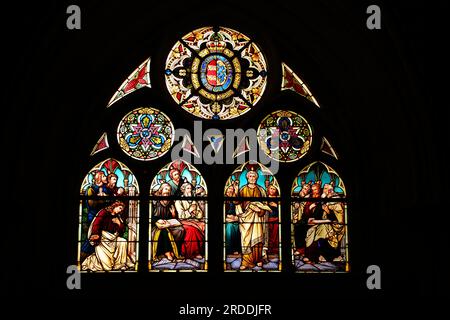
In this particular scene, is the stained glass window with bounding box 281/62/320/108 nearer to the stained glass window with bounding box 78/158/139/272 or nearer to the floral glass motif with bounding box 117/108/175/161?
the floral glass motif with bounding box 117/108/175/161

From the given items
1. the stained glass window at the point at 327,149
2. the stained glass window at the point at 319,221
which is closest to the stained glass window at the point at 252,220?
the stained glass window at the point at 319,221

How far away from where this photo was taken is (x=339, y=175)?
39.8ft

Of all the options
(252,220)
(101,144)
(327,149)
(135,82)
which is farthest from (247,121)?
(101,144)

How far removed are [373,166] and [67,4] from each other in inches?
170

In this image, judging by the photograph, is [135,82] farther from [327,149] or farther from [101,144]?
[327,149]

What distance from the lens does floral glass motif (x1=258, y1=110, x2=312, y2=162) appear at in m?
12.2

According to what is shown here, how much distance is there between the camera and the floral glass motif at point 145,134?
12.0 meters

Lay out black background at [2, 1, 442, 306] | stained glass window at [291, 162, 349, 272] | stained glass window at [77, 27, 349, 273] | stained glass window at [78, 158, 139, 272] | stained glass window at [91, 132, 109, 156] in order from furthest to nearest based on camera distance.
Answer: stained glass window at [91, 132, 109, 156], stained glass window at [291, 162, 349, 272], stained glass window at [77, 27, 349, 273], stained glass window at [78, 158, 139, 272], black background at [2, 1, 442, 306]

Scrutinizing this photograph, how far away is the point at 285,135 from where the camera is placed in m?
12.2

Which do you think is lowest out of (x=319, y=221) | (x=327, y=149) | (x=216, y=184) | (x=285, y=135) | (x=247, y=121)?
(x=319, y=221)

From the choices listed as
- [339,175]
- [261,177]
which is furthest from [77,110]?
[339,175]

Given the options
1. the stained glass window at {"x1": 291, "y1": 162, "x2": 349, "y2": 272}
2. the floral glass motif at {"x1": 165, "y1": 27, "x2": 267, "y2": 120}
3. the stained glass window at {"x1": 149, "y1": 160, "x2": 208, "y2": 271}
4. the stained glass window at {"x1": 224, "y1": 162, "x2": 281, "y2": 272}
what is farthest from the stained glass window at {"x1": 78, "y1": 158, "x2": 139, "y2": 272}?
the stained glass window at {"x1": 291, "y1": 162, "x2": 349, "y2": 272}

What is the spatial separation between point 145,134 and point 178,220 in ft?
4.02

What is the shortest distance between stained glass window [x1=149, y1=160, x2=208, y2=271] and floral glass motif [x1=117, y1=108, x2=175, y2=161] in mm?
290
